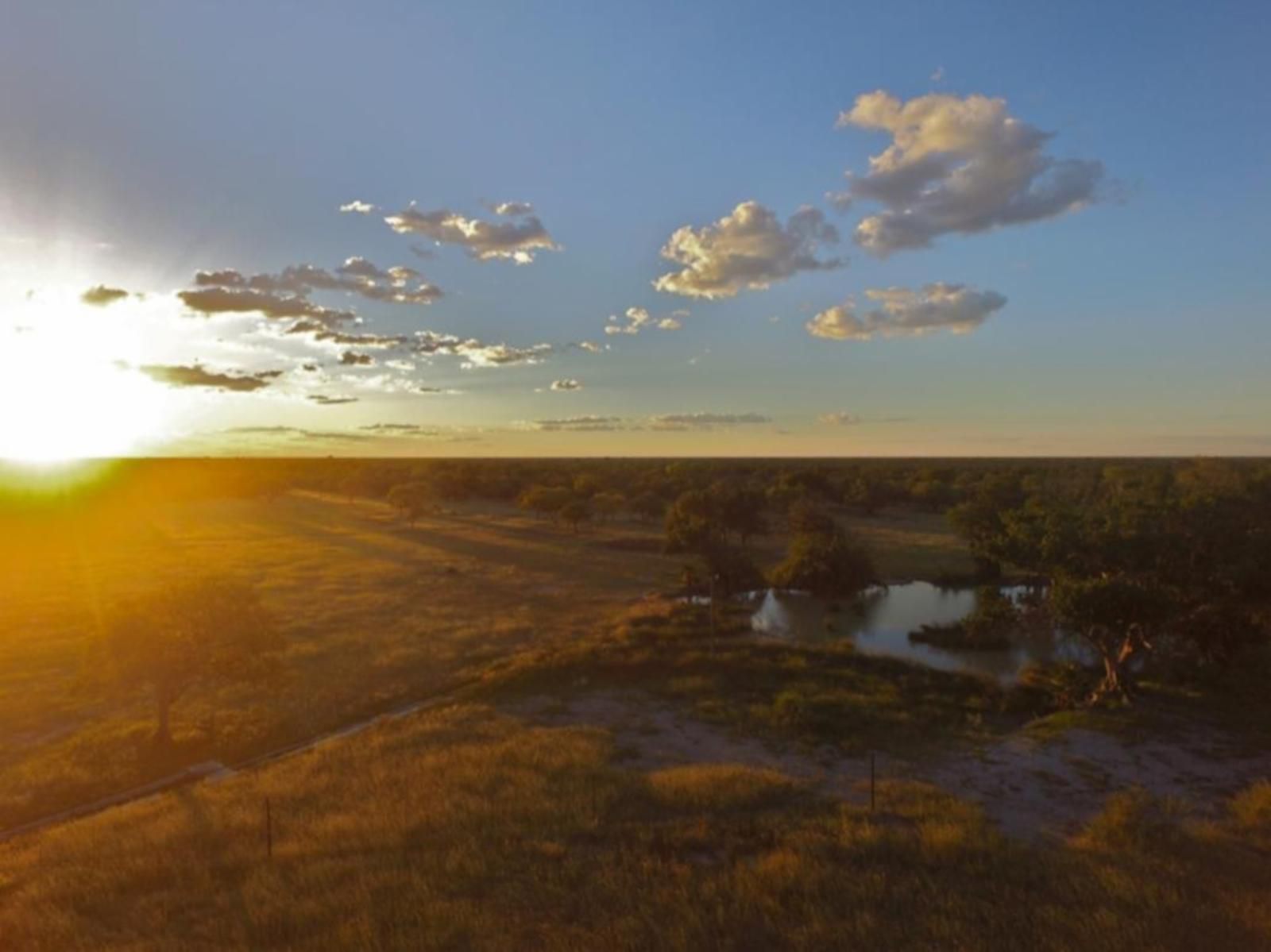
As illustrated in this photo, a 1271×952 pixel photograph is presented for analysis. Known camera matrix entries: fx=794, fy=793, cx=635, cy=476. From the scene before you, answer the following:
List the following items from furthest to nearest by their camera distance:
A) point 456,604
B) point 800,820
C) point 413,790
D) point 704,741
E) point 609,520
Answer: point 609,520 < point 456,604 < point 704,741 < point 413,790 < point 800,820

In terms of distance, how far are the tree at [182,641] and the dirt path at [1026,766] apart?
482 inches

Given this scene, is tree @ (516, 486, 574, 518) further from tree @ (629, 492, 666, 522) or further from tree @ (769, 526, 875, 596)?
tree @ (769, 526, 875, 596)

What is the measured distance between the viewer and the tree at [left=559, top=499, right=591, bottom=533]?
9331 centimetres

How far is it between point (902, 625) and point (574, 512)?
4898cm

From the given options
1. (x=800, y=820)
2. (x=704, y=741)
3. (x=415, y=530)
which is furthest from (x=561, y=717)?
(x=415, y=530)

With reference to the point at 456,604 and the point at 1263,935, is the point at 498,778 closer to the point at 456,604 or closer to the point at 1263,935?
the point at 1263,935

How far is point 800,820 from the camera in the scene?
17969mm

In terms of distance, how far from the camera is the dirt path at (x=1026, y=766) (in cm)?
2023

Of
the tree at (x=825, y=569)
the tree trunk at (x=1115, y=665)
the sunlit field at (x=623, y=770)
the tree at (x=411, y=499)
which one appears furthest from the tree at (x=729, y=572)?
the tree at (x=411, y=499)

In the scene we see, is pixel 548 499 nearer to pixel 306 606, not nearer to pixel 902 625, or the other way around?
pixel 306 606

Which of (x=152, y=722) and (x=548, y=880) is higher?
(x=548, y=880)

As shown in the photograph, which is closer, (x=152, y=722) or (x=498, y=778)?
(x=498, y=778)

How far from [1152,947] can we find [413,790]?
16542mm

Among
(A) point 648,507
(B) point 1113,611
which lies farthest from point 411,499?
(B) point 1113,611
